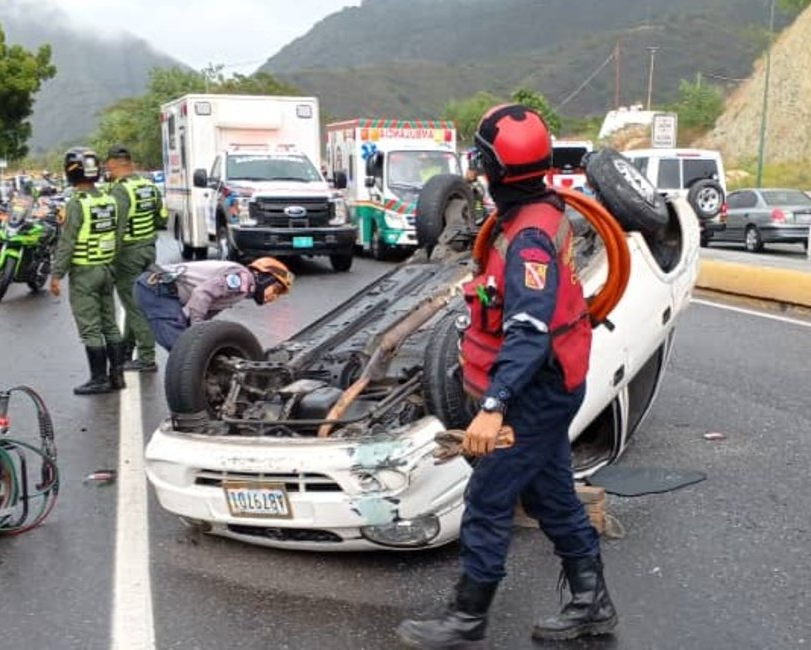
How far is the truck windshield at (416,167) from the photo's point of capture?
59.5 ft

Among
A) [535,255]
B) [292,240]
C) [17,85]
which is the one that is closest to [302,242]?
[292,240]

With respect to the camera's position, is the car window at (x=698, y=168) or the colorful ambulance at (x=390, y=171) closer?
the colorful ambulance at (x=390, y=171)

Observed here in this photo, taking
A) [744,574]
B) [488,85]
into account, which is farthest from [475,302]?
[488,85]

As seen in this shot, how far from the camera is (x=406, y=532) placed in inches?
164

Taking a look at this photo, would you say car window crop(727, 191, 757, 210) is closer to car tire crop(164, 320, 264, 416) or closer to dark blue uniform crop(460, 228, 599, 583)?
car tire crop(164, 320, 264, 416)

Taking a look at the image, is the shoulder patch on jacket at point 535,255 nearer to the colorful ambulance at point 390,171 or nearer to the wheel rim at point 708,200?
the wheel rim at point 708,200

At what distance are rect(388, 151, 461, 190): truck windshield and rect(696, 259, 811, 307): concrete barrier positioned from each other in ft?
21.5

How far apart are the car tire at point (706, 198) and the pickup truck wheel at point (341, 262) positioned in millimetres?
9094

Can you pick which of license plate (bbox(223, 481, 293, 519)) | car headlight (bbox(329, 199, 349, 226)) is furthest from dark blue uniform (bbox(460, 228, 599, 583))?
car headlight (bbox(329, 199, 349, 226))

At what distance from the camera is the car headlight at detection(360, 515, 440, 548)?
4.15m

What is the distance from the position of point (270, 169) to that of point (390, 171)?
7.57 ft

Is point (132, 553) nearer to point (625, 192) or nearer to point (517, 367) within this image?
point (517, 367)

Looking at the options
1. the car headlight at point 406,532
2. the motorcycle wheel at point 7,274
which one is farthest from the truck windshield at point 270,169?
the car headlight at point 406,532

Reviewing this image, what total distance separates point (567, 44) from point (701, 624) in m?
194
